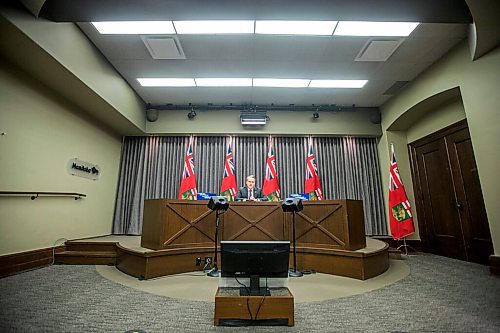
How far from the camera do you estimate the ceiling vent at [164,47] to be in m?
3.82

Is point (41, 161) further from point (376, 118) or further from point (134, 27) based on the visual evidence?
point (376, 118)

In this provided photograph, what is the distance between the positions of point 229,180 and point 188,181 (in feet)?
3.40

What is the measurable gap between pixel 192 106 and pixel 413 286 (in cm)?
574

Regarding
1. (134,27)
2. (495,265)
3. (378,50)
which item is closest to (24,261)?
(134,27)

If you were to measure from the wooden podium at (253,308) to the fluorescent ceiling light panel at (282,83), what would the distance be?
14.3ft

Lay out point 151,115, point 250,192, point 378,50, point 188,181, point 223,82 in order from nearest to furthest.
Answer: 1. point 378,50
2. point 250,192
3. point 223,82
4. point 188,181
5. point 151,115

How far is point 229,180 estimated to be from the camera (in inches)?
232

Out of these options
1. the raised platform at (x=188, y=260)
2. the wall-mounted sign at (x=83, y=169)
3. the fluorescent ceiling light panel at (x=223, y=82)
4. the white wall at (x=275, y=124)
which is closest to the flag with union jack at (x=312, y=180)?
the white wall at (x=275, y=124)

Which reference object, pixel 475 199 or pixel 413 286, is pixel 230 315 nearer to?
pixel 413 286

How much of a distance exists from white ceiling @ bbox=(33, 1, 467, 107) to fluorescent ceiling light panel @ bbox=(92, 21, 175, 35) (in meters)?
0.11

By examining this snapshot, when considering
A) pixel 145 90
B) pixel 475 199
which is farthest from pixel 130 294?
pixel 475 199

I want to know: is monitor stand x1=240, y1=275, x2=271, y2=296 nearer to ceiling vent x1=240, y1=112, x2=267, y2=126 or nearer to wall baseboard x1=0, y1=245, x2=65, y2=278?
wall baseboard x1=0, y1=245, x2=65, y2=278

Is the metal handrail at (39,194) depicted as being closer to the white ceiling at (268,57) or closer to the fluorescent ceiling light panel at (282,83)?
the white ceiling at (268,57)

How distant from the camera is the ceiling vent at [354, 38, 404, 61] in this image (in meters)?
3.88
